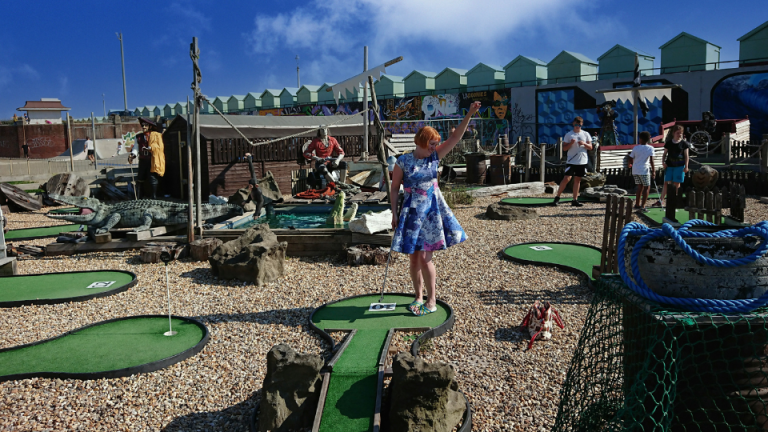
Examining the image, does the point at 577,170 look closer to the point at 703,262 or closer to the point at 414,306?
the point at 414,306

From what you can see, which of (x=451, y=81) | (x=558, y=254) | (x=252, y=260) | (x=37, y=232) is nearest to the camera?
(x=252, y=260)

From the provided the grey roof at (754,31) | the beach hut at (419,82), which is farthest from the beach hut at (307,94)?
the grey roof at (754,31)

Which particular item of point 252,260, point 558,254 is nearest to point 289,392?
point 252,260

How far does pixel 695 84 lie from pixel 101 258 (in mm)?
25101

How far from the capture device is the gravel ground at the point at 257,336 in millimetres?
3344

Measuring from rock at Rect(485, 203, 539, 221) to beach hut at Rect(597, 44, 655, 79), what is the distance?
20092 millimetres

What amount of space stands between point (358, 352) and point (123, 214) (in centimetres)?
594

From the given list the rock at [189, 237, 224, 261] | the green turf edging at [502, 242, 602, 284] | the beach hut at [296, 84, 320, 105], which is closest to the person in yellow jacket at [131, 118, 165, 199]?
the rock at [189, 237, 224, 261]

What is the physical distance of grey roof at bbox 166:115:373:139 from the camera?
1416cm

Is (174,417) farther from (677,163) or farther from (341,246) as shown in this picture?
(677,163)

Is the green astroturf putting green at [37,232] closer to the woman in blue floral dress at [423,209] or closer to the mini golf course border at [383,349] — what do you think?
the mini golf course border at [383,349]

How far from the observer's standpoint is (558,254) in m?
7.05

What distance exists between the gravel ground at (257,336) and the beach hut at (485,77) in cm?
2518

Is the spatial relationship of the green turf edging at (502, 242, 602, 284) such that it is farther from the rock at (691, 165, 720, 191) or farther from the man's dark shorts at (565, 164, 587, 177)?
the man's dark shorts at (565, 164, 587, 177)
